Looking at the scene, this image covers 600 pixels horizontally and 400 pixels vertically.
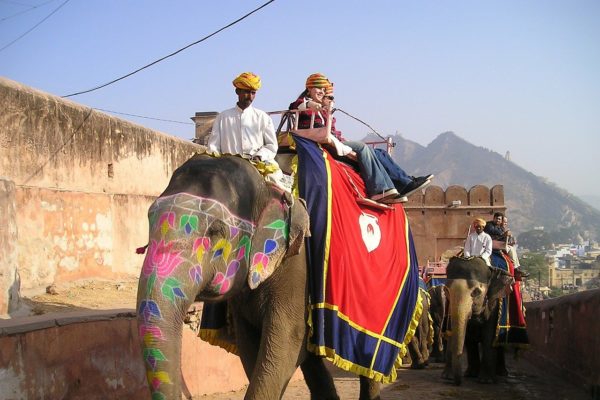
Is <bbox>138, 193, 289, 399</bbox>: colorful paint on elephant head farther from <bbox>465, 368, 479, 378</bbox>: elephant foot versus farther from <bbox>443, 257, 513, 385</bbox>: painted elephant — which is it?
<bbox>465, 368, 479, 378</bbox>: elephant foot

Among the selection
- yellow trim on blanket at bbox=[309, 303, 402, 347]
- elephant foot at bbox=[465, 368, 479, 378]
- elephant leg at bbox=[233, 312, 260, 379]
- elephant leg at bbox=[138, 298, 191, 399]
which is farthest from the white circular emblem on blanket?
elephant foot at bbox=[465, 368, 479, 378]

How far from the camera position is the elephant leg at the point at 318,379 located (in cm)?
626

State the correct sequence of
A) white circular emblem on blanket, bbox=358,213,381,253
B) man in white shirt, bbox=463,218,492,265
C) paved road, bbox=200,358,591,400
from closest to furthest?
1. white circular emblem on blanket, bbox=358,213,381,253
2. paved road, bbox=200,358,591,400
3. man in white shirt, bbox=463,218,492,265

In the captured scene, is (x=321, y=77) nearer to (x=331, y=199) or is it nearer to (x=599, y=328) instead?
(x=331, y=199)

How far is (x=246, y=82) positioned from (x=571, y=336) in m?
7.29

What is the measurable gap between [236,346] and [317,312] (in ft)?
2.64

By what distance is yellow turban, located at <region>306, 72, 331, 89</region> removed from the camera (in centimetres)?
639

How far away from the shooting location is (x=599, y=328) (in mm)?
9219

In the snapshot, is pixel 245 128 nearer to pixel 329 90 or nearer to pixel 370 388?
pixel 329 90

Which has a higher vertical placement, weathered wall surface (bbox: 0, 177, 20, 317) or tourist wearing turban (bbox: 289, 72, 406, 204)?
tourist wearing turban (bbox: 289, 72, 406, 204)

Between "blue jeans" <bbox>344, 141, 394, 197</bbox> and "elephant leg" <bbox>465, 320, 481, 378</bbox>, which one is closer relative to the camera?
"blue jeans" <bbox>344, 141, 394, 197</bbox>

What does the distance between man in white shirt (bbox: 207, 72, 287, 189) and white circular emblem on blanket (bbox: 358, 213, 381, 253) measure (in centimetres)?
99

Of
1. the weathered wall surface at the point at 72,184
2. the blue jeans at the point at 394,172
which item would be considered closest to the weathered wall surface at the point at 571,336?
the blue jeans at the point at 394,172

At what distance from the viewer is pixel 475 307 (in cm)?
1132
